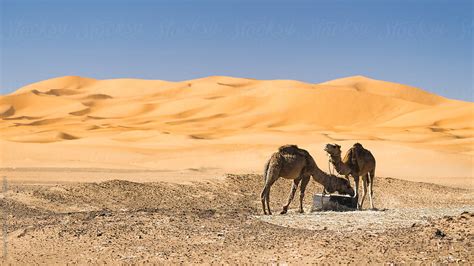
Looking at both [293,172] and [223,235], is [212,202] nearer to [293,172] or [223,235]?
[293,172]

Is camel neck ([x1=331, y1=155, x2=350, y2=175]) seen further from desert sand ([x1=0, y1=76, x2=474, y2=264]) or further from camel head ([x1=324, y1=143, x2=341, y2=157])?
desert sand ([x1=0, y1=76, x2=474, y2=264])

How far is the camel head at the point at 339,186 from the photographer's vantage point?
15.8 m

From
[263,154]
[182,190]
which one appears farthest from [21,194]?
[263,154]

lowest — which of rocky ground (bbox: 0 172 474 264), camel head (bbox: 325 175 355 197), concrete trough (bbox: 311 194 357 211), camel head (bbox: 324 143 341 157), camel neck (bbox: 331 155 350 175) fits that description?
rocky ground (bbox: 0 172 474 264)

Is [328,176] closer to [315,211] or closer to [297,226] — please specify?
[315,211]

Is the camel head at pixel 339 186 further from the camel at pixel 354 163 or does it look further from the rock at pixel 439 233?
the rock at pixel 439 233

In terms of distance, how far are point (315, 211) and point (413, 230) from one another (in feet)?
13.4

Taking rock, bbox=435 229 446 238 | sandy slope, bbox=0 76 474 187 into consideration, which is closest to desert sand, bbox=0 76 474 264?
rock, bbox=435 229 446 238

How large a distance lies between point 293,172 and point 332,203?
1.11 meters

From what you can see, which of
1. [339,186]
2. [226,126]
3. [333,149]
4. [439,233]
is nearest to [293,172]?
[333,149]

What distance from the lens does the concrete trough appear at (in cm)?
1529

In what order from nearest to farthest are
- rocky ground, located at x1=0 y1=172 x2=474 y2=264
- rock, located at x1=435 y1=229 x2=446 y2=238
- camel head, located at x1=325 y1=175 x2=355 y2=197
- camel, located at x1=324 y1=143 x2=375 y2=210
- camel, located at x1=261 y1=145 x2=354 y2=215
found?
1. rocky ground, located at x1=0 y1=172 x2=474 y2=264
2. rock, located at x1=435 y1=229 x2=446 y2=238
3. camel, located at x1=261 y1=145 x2=354 y2=215
4. camel head, located at x1=325 y1=175 x2=355 y2=197
5. camel, located at x1=324 y1=143 x2=375 y2=210

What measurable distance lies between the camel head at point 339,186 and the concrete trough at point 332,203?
1.34ft

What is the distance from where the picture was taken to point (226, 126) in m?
69.8
